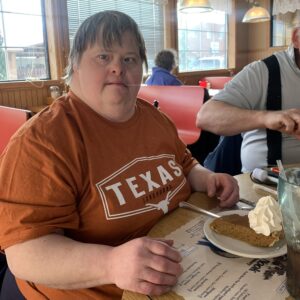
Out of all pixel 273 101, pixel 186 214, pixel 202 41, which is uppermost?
pixel 202 41

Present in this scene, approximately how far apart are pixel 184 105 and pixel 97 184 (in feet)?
7.52

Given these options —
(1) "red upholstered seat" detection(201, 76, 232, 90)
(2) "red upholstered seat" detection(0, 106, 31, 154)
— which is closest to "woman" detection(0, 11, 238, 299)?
(2) "red upholstered seat" detection(0, 106, 31, 154)

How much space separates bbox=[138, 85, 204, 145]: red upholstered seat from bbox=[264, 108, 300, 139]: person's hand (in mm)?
1532

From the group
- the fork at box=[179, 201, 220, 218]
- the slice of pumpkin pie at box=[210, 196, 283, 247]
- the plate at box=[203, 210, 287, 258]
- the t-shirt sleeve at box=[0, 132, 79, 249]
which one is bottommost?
the fork at box=[179, 201, 220, 218]

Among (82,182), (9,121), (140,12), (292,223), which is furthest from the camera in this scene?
(140,12)

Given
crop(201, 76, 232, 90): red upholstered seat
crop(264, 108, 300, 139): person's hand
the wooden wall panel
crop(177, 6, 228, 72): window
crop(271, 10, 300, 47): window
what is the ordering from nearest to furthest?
crop(264, 108, 300, 139): person's hand < the wooden wall panel < crop(201, 76, 232, 90): red upholstered seat < crop(177, 6, 228, 72): window < crop(271, 10, 300, 47): window

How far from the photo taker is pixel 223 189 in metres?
1.01

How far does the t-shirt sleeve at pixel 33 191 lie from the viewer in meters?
0.71

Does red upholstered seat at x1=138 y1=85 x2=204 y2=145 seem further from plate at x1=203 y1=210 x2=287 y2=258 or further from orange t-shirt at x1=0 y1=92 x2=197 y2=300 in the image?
plate at x1=203 y1=210 x2=287 y2=258

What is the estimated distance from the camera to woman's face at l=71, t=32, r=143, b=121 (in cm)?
93

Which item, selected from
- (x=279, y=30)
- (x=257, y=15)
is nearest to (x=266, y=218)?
(x=257, y=15)

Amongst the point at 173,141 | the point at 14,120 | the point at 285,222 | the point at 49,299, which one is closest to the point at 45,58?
the point at 14,120

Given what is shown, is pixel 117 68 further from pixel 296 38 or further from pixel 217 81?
pixel 217 81

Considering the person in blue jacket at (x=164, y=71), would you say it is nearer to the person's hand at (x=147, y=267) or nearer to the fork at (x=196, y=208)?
the fork at (x=196, y=208)
